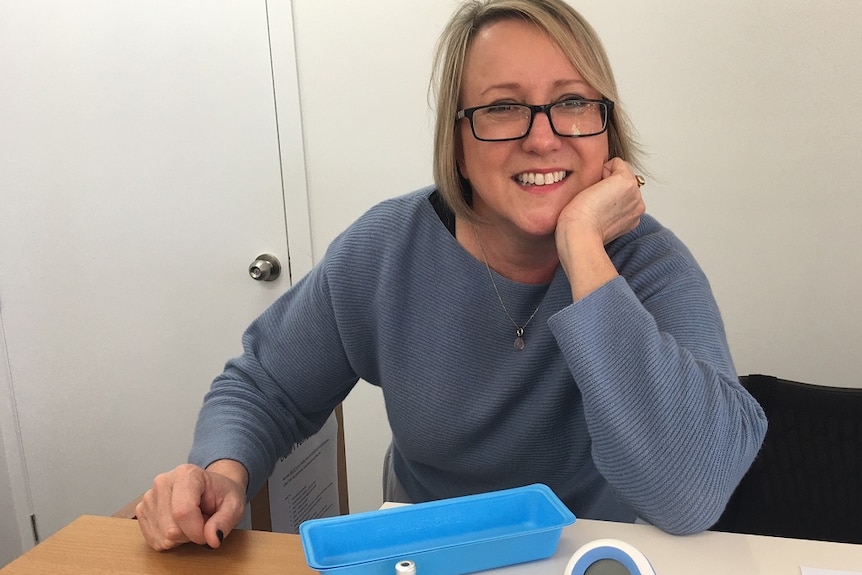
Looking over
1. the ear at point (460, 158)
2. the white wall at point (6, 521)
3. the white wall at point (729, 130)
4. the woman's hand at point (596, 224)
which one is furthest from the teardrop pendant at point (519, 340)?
the white wall at point (6, 521)

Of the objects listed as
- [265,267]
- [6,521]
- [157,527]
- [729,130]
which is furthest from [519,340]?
[6,521]

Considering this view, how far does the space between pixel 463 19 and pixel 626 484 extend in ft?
2.33

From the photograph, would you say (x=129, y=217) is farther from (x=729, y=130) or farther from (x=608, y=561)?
(x=608, y=561)

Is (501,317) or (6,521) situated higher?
(501,317)

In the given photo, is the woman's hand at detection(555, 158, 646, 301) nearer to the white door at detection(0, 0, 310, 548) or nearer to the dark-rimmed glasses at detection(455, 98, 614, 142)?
the dark-rimmed glasses at detection(455, 98, 614, 142)

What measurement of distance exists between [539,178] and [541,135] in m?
0.07

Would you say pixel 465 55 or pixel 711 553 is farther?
pixel 465 55

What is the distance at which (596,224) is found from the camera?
956 mm

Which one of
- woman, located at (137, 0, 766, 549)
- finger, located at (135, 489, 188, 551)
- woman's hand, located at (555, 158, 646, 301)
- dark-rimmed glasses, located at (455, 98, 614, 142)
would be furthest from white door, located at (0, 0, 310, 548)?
finger, located at (135, 489, 188, 551)

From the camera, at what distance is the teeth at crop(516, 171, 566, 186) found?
1.01 meters

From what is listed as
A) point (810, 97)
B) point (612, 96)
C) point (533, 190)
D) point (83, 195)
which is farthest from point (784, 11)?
point (83, 195)

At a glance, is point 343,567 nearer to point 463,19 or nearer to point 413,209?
point 413,209

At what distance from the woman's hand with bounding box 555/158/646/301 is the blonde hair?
91 mm

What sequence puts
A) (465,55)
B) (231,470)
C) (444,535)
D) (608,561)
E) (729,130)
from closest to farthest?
(608,561) < (444,535) < (231,470) < (465,55) < (729,130)
